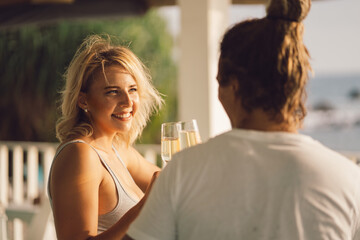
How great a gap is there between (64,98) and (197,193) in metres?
0.93

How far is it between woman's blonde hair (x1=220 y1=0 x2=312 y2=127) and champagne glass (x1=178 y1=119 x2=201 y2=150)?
23.0 inches

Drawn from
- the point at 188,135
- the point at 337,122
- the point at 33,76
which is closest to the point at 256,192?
the point at 188,135

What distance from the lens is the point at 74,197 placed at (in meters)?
1.39

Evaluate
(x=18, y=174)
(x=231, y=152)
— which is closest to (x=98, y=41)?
(x=231, y=152)

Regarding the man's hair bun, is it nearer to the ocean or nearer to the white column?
the white column

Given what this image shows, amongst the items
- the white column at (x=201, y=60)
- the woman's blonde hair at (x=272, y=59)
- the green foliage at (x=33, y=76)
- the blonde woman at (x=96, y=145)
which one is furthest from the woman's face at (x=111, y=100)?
the green foliage at (x=33, y=76)

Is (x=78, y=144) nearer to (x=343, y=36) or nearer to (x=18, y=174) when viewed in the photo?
(x=18, y=174)

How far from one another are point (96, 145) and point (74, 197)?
0.29m

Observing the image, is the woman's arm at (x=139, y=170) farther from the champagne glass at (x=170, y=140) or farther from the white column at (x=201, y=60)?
the white column at (x=201, y=60)

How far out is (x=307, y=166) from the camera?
2.88 feet

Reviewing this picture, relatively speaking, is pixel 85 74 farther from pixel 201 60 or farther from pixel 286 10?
pixel 201 60

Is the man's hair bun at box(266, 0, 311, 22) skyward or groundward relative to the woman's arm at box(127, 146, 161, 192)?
skyward

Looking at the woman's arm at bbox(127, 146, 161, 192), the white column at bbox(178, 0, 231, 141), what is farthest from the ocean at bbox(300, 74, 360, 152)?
the woman's arm at bbox(127, 146, 161, 192)

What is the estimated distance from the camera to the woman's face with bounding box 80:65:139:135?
1.63 meters
